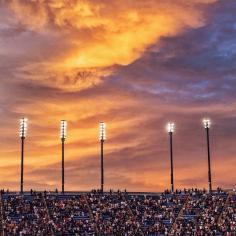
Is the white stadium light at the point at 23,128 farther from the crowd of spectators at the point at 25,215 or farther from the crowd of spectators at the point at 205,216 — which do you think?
the crowd of spectators at the point at 205,216

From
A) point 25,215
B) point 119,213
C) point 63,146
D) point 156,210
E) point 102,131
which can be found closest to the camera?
point 25,215

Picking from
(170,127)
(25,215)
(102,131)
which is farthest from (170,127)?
(25,215)

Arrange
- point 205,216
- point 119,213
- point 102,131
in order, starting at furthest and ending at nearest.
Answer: point 102,131
point 119,213
point 205,216

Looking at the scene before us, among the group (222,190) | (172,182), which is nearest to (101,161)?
(172,182)

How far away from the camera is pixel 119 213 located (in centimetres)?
11012

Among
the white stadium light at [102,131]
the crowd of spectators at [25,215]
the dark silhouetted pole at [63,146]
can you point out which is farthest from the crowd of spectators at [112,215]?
the white stadium light at [102,131]

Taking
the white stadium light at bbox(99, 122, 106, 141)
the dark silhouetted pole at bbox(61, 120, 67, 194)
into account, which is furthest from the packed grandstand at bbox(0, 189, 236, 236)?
the white stadium light at bbox(99, 122, 106, 141)

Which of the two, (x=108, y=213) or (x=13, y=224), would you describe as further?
(x=108, y=213)

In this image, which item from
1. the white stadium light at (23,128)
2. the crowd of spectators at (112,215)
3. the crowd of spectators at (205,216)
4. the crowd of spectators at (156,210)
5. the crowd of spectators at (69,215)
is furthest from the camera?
the white stadium light at (23,128)

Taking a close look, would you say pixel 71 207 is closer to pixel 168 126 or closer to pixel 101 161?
pixel 101 161

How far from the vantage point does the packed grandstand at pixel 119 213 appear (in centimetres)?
10319

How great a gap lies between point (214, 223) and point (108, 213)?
16186mm

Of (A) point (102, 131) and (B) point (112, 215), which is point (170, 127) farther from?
(B) point (112, 215)

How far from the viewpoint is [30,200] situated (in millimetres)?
112812
